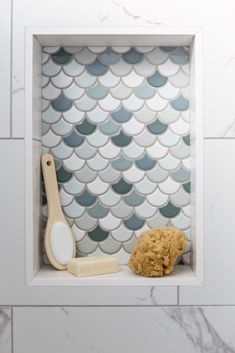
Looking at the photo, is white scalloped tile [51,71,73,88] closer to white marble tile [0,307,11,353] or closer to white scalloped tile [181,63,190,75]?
white scalloped tile [181,63,190,75]

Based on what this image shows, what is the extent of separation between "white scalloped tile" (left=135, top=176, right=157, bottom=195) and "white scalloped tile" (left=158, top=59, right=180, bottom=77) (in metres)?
0.29

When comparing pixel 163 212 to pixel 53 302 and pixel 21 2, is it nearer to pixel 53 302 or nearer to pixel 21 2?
pixel 53 302

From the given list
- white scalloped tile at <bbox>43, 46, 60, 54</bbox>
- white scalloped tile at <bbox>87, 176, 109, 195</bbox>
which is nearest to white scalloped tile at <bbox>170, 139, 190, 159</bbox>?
white scalloped tile at <bbox>87, 176, 109, 195</bbox>

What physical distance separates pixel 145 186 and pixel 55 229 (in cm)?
27

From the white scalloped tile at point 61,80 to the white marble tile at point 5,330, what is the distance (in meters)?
0.61

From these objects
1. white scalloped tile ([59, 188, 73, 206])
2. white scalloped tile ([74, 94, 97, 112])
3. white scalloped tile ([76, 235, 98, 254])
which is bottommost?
white scalloped tile ([76, 235, 98, 254])

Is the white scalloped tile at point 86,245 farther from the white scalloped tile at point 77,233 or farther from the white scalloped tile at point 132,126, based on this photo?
the white scalloped tile at point 132,126

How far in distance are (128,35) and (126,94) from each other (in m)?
0.17

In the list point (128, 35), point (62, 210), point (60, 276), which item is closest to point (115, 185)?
point (62, 210)

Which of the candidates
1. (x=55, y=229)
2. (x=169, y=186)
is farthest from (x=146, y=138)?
(x=55, y=229)

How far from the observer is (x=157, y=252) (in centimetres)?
117

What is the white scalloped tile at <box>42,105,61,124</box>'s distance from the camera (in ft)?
4.32

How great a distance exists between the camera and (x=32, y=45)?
120 centimetres

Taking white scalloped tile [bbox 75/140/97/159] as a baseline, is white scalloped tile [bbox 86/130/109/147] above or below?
Result: above
